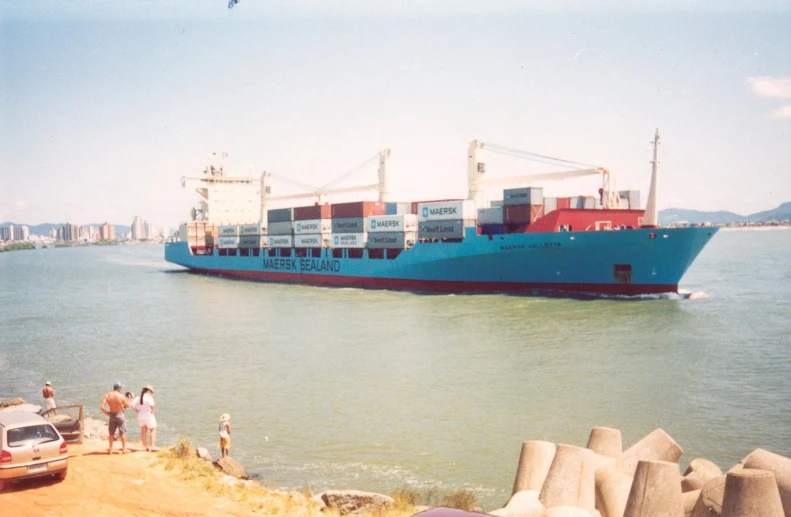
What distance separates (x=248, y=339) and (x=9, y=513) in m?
18.6

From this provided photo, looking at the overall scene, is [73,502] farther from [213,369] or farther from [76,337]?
[76,337]

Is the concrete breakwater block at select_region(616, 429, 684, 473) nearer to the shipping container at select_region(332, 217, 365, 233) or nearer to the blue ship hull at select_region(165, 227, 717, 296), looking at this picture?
the blue ship hull at select_region(165, 227, 717, 296)

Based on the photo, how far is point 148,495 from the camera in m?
8.37

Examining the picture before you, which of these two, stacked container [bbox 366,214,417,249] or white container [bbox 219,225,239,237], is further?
white container [bbox 219,225,239,237]

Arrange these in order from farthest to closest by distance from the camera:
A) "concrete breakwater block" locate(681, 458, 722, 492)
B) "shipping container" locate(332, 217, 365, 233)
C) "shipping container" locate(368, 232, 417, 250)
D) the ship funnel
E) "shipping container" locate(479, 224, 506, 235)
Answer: "shipping container" locate(332, 217, 365, 233)
"shipping container" locate(368, 232, 417, 250)
"shipping container" locate(479, 224, 506, 235)
the ship funnel
"concrete breakwater block" locate(681, 458, 722, 492)

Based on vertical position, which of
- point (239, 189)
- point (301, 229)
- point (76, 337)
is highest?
point (239, 189)

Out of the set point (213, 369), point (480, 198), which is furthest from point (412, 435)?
point (480, 198)

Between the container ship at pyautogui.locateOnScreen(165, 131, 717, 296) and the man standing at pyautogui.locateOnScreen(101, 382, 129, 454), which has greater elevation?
the container ship at pyautogui.locateOnScreen(165, 131, 717, 296)

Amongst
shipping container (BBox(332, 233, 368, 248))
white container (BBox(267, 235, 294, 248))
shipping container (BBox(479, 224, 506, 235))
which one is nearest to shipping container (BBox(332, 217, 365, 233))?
shipping container (BBox(332, 233, 368, 248))

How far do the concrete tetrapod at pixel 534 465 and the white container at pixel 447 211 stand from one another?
29642 mm

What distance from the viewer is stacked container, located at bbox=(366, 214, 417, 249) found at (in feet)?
133

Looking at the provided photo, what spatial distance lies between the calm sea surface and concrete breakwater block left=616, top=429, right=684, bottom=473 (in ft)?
10.1

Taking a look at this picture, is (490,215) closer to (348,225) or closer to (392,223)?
(392,223)

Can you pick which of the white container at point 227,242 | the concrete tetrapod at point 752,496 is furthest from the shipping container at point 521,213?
the white container at point 227,242
